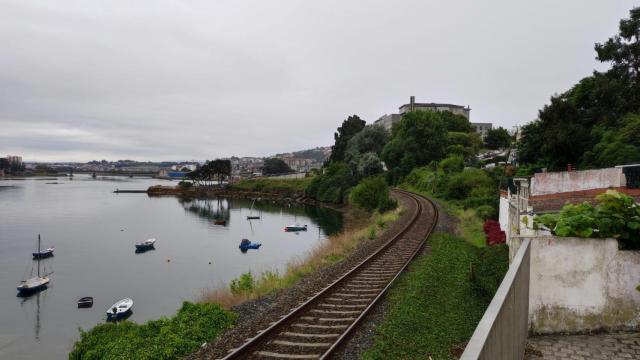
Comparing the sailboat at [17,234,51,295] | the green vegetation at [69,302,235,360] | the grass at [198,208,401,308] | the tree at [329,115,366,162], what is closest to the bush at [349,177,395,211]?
the grass at [198,208,401,308]

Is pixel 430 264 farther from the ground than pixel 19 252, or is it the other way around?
pixel 430 264

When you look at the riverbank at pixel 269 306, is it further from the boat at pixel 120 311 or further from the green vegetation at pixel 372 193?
the green vegetation at pixel 372 193

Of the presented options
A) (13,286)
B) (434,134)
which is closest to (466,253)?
(13,286)

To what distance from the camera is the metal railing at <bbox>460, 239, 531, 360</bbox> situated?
324cm

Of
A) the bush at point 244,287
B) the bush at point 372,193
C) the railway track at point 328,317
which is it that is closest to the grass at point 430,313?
Answer: the railway track at point 328,317

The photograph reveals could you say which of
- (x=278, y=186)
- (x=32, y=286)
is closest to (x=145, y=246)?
(x=32, y=286)

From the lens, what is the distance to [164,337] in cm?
1027

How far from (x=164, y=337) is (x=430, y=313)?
21.2 ft

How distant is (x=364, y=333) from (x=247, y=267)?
27.9 meters

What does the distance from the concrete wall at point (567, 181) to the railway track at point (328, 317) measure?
5.35 meters

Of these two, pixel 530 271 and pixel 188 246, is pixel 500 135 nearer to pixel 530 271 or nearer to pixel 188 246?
pixel 188 246

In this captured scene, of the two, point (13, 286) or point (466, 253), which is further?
point (13, 286)

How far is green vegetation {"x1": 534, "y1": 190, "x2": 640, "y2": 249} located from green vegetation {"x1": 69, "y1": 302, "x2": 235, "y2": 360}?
7952mm

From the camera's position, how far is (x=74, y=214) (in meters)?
76.6
